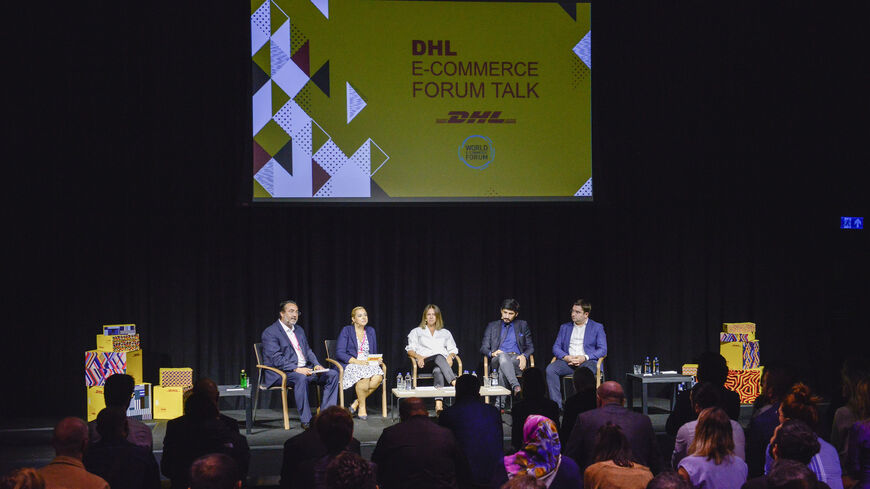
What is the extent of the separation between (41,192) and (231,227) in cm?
177

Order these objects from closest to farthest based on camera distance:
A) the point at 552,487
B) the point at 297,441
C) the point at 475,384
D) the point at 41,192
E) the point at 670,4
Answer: the point at 552,487
the point at 297,441
the point at 475,384
the point at 41,192
the point at 670,4

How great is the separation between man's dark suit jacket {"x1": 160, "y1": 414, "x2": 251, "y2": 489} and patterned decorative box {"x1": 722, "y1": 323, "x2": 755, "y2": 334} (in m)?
5.71

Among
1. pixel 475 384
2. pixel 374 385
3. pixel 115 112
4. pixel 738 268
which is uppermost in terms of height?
pixel 115 112

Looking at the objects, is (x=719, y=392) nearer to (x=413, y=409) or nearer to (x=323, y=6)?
(x=413, y=409)

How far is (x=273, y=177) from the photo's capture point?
7379 mm

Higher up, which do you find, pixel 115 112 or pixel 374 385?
pixel 115 112

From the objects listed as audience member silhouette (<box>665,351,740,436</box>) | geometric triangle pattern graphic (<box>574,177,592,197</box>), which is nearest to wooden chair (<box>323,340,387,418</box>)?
geometric triangle pattern graphic (<box>574,177,592,197</box>)

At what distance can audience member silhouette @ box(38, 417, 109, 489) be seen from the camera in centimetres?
293

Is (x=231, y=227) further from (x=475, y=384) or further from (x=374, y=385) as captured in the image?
(x=475, y=384)

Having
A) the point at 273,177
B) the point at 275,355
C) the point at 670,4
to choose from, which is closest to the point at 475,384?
the point at 275,355

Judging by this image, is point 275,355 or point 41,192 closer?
point 275,355

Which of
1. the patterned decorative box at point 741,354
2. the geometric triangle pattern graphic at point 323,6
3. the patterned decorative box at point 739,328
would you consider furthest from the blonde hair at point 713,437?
the geometric triangle pattern graphic at point 323,6

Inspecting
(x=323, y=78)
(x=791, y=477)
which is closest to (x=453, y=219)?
(x=323, y=78)

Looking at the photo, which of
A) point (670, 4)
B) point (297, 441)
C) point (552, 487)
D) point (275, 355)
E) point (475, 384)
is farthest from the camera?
point (670, 4)
